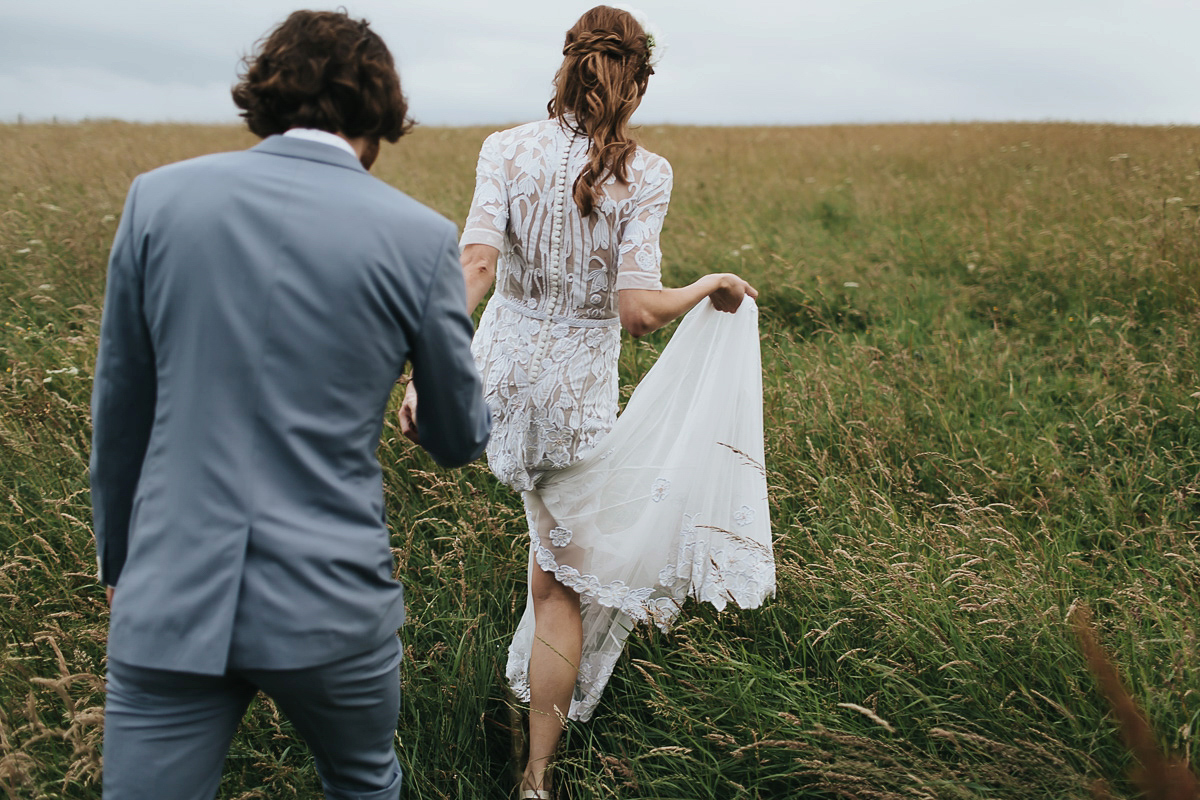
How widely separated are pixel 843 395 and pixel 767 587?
168 centimetres

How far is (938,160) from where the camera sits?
955 centimetres

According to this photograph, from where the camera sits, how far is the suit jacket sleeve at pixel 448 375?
51.4 inches

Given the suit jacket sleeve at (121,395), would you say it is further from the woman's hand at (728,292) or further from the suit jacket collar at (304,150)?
the woman's hand at (728,292)

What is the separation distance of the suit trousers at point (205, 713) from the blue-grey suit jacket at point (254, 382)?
2.0 inches

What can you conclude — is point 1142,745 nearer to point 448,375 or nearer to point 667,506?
point 448,375

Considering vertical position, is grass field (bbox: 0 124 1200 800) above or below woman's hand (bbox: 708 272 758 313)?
below

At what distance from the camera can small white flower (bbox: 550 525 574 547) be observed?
2.36 metres

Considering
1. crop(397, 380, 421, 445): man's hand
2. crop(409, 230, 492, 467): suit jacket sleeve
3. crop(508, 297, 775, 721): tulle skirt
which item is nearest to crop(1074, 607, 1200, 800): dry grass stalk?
crop(409, 230, 492, 467): suit jacket sleeve

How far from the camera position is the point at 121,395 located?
127cm

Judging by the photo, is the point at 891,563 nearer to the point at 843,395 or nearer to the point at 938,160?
the point at 843,395

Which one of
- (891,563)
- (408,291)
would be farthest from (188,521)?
(891,563)

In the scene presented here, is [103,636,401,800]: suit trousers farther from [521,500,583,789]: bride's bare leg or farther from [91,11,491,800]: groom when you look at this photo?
[521,500,583,789]: bride's bare leg

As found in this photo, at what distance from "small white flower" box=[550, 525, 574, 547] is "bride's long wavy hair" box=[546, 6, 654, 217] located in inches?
35.1

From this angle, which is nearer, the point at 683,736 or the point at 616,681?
the point at 683,736
